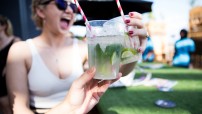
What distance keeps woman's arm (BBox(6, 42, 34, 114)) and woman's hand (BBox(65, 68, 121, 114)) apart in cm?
44

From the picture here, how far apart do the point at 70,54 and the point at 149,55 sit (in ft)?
15.2

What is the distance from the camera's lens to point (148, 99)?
1.84 m

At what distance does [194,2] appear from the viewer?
40.7m

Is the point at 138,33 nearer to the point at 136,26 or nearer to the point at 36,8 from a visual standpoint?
the point at 136,26

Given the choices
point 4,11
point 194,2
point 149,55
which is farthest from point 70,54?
point 194,2

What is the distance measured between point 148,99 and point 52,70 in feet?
2.46

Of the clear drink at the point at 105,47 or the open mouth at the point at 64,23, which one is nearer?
the clear drink at the point at 105,47

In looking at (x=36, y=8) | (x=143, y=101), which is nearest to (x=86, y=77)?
(x=143, y=101)

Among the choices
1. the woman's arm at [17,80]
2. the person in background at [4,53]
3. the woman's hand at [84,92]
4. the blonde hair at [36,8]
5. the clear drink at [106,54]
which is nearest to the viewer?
the clear drink at [106,54]

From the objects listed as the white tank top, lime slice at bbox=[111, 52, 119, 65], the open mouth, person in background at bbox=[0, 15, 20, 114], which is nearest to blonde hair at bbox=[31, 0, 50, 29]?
the open mouth

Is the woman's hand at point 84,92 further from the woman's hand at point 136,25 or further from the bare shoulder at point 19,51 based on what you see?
the bare shoulder at point 19,51

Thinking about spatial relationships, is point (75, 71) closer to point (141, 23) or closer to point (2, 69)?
point (141, 23)

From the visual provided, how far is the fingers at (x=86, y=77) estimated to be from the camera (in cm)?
108

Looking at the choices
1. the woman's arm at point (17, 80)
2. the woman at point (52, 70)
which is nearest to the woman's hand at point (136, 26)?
the woman at point (52, 70)
